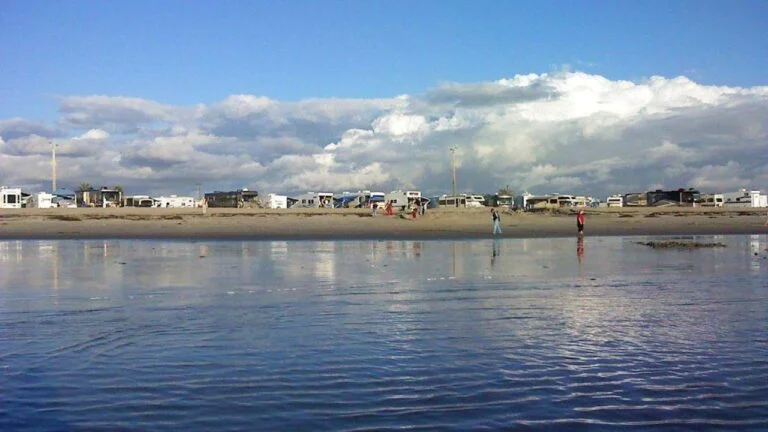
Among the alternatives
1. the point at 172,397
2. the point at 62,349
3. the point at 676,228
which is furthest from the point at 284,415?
the point at 676,228

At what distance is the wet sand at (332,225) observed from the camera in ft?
162

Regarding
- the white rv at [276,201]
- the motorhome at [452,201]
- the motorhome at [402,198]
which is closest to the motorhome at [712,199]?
the motorhome at [452,201]

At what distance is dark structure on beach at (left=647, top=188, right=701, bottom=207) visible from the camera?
103062 millimetres

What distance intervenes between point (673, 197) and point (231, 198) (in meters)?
62.7

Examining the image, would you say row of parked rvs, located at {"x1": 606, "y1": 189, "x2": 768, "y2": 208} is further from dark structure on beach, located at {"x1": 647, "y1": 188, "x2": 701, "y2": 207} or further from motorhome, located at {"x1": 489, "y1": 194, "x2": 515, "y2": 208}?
motorhome, located at {"x1": 489, "y1": 194, "x2": 515, "y2": 208}

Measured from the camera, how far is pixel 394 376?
905 cm

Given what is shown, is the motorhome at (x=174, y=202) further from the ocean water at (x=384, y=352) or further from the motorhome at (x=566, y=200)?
the ocean water at (x=384, y=352)

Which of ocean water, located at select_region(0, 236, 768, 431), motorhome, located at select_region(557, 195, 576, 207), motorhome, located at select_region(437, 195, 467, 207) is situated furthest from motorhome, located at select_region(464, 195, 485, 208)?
ocean water, located at select_region(0, 236, 768, 431)

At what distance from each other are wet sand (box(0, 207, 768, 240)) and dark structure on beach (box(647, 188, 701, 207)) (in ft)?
111

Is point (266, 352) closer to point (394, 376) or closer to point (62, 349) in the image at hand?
point (394, 376)

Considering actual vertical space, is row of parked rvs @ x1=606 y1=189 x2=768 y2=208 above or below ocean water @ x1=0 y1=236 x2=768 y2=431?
above

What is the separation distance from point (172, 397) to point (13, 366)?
9.55 feet

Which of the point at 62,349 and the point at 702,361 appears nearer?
the point at 702,361

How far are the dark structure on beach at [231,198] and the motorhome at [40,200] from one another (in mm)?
19379
